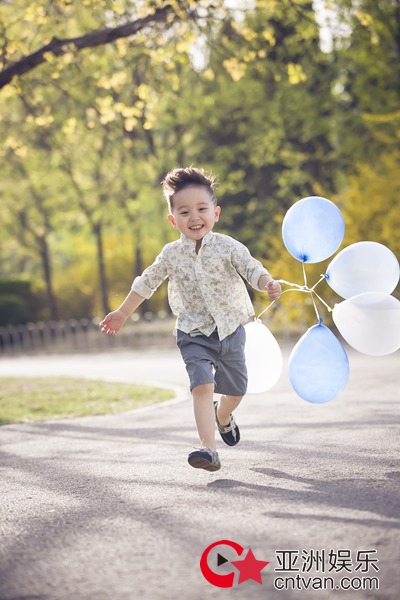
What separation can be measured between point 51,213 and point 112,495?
29.7m

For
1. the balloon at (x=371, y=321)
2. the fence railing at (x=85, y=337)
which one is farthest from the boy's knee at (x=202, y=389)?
the fence railing at (x=85, y=337)

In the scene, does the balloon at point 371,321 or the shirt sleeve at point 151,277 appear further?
the shirt sleeve at point 151,277

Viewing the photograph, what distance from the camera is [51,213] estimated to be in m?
33.7

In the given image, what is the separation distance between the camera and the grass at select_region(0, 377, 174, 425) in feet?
31.7

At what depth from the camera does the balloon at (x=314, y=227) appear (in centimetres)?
593

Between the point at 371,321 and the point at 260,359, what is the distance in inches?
37.7

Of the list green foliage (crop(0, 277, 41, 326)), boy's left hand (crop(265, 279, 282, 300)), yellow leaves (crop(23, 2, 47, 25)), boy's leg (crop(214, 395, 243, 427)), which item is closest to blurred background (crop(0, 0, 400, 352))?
green foliage (crop(0, 277, 41, 326))

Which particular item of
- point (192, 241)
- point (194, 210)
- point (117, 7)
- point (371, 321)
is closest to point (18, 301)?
point (117, 7)

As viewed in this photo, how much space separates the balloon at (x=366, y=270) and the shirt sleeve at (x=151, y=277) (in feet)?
3.83

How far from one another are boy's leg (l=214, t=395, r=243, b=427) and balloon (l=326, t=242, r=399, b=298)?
105 cm

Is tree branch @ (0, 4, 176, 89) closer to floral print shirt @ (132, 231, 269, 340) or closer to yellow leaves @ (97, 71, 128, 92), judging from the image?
yellow leaves @ (97, 71, 128, 92)

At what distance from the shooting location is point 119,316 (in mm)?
5621

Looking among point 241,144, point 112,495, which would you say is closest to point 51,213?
point 241,144

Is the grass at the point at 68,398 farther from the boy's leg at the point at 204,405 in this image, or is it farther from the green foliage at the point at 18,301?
the green foliage at the point at 18,301
